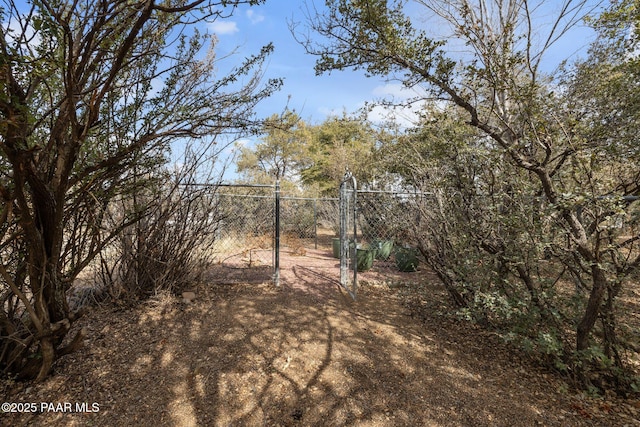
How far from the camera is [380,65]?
8.38 ft

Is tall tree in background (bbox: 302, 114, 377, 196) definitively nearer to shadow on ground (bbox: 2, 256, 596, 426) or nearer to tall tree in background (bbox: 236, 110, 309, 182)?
tall tree in background (bbox: 236, 110, 309, 182)

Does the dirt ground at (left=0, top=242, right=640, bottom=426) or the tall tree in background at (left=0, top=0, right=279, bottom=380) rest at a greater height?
the tall tree in background at (left=0, top=0, right=279, bottom=380)

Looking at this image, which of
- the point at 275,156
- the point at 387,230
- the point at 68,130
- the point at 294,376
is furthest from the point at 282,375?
the point at 275,156

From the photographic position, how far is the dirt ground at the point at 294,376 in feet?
5.57

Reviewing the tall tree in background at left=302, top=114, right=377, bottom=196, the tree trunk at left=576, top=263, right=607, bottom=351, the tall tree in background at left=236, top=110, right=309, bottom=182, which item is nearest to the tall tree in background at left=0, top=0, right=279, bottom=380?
the tree trunk at left=576, top=263, right=607, bottom=351

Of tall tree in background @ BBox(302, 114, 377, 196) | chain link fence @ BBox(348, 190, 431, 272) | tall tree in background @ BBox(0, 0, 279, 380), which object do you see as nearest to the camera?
tall tree in background @ BBox(0, 0, 279, 380)

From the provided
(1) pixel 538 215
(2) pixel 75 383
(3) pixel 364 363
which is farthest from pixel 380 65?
(2) pixel 75 383

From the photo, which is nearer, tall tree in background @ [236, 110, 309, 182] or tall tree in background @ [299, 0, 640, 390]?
tall tree in background @ [299, 0, 640, 390]

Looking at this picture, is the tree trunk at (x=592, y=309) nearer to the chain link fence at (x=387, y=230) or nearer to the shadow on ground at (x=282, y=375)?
the shadow on ground at (x=282, y=375)

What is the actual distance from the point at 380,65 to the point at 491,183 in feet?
4.43

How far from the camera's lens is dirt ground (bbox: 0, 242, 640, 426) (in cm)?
170

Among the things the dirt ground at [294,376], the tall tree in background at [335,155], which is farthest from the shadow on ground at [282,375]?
the tall tree in background at [335,155]

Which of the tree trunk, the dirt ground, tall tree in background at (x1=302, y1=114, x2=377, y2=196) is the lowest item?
the dirt ground

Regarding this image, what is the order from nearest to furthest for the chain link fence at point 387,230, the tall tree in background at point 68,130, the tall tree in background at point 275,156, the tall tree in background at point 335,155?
the tall tree in background at point 68,130, the chain link fence at point 387,230, the tall tree in background at point 335,155, the tall tree in background at point 275,156
